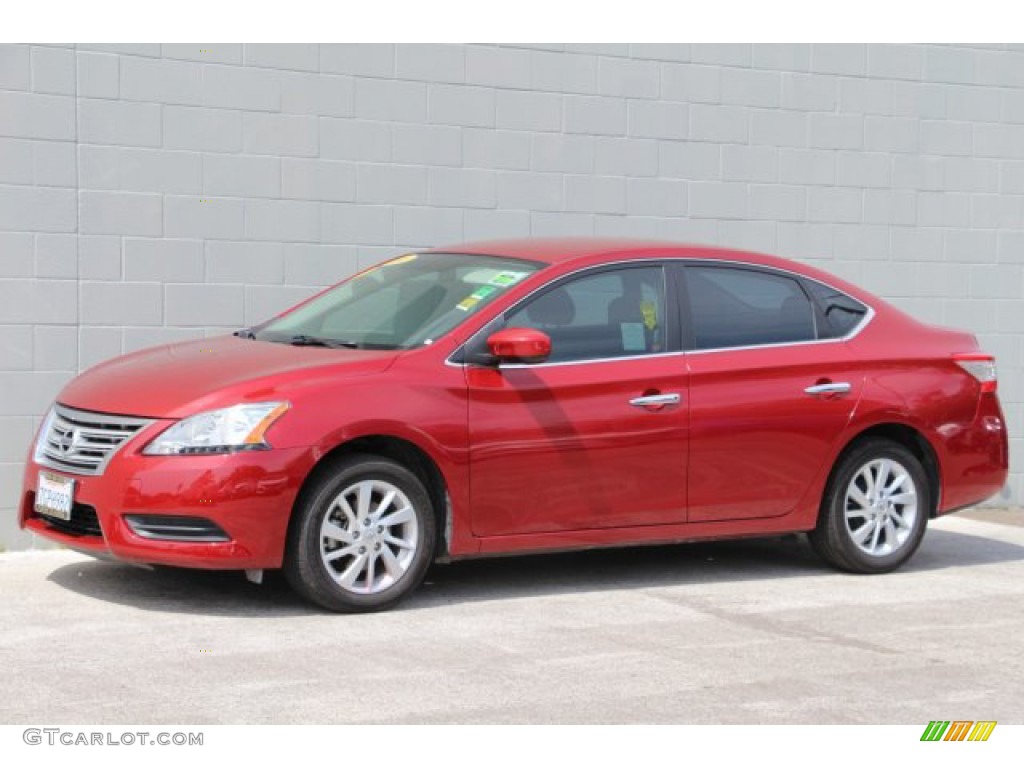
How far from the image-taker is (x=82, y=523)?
7.81 meters

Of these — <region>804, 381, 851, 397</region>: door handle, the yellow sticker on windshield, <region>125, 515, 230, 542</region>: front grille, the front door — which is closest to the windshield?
the front door

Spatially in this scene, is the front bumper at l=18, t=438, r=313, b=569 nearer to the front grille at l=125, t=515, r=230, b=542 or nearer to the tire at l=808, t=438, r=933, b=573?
the front grille at l=125, t=515, r=230, b=542

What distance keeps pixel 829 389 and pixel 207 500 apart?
318cm

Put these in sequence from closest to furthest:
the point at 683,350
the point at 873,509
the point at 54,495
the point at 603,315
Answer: the point at 54,495, the point at 603,315, the point at 683,350, the point at 873,509

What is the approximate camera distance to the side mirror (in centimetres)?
792

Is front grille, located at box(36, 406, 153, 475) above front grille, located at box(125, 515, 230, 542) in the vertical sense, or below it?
above

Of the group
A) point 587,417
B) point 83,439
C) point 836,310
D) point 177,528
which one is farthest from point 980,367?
point 83,439

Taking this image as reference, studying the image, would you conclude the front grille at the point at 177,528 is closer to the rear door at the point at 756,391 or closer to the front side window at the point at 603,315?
the front side window at the point at 603,315

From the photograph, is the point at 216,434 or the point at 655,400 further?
the point at 655,400

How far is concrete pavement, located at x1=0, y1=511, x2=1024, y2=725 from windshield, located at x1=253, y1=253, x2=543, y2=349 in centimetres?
119

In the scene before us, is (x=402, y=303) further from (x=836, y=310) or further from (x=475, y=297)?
(x=836, y=310)

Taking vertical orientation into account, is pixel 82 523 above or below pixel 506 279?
below

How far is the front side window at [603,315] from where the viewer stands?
8.30m
